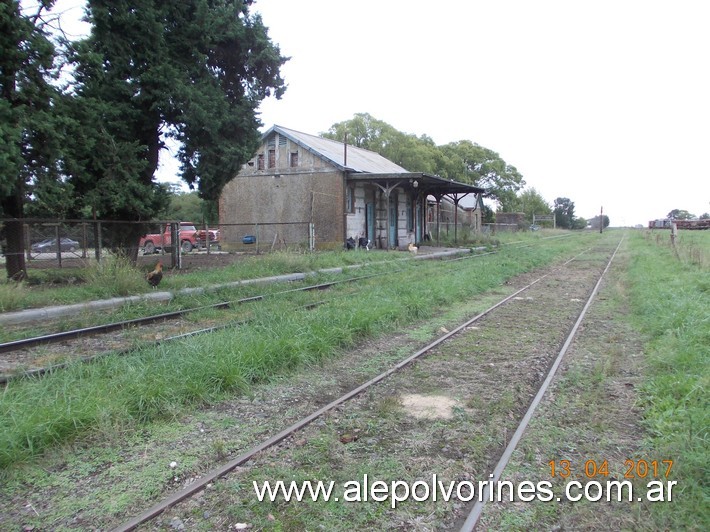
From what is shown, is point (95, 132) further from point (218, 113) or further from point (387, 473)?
point (387, 473)

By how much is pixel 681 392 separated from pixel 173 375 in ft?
17.1

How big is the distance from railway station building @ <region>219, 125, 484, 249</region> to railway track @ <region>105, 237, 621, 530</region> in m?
17.1

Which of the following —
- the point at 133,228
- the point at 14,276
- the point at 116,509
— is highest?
the point at 133,228

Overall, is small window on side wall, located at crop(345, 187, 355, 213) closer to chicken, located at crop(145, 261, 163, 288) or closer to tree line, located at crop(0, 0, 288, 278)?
tree line, located at crop(0, 0, 288, 278)

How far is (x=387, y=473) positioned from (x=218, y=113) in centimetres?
1452

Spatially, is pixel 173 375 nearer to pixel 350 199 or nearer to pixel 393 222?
pixel 350 199

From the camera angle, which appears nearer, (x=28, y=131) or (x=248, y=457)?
(x=248, y=457)

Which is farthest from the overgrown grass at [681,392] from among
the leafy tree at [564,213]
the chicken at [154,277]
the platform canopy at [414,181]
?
the leafy tree at [564,213]

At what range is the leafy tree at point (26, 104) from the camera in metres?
10.1

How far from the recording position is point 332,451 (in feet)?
13.5

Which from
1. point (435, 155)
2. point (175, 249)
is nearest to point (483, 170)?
point (435, 155)

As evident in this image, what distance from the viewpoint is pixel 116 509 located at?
3311mm

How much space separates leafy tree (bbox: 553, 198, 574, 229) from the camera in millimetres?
103250

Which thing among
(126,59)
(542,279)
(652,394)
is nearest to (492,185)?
(542,279)
